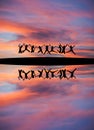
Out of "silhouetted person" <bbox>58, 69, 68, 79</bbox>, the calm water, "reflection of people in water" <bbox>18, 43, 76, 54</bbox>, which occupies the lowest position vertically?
the calm water

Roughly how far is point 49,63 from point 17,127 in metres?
0.27

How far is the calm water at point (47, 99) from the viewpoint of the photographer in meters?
1.21

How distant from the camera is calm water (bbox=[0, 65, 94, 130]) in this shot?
1.21 metres

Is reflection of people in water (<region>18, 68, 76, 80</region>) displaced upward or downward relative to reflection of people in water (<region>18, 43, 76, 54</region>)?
downward

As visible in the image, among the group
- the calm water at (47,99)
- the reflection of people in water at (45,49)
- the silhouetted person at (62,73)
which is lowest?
the calm water at (47,99)

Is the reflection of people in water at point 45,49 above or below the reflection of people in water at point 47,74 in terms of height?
above

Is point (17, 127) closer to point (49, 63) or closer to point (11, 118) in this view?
point (11, 118)

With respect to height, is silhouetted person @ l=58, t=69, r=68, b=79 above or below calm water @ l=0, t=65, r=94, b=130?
above

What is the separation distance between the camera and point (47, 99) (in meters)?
1.25

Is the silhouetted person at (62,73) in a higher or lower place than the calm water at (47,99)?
higher

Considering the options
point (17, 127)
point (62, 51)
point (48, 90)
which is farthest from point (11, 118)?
point (62, 51)

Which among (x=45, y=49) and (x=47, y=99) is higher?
(x=45, y=49)

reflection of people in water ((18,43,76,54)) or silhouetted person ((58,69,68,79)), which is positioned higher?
reflection of people in water ((18,43,76,54))

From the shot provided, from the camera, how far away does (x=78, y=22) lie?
130 cm
